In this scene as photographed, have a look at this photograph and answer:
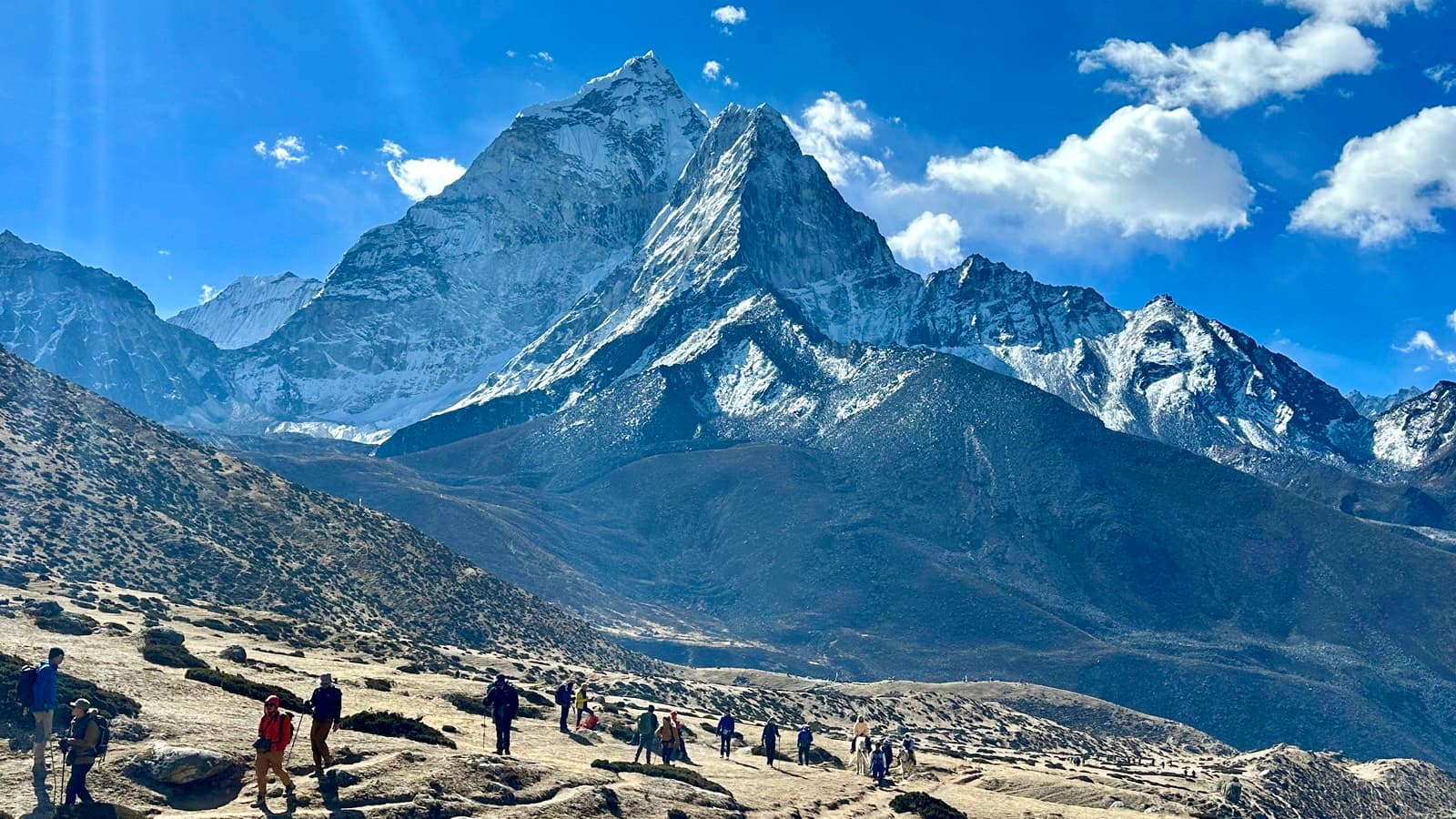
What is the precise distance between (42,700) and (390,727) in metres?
11.0

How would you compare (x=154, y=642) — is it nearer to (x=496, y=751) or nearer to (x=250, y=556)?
(x=496, y=751)

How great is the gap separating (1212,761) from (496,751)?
9110 centimetres

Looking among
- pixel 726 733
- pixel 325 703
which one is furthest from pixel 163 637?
pixel 325 703

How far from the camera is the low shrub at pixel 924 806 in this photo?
44875mm

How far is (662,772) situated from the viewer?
44938mm

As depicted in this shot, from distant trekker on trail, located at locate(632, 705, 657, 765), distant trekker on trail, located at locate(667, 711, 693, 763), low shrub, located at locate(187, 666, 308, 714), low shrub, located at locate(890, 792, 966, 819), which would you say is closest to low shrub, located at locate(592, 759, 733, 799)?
distant trekker on trail, located at locate(632, 705, 657, 765)

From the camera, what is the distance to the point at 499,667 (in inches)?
3590

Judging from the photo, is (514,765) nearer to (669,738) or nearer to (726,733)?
(669,738)

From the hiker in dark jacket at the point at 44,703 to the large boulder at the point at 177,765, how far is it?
222 centimetres

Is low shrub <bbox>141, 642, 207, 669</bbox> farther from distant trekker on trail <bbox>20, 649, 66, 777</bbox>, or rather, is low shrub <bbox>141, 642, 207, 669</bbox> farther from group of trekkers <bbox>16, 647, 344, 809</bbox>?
distant trekker on trail <bbox>20, 649, 66, 777</bbox>

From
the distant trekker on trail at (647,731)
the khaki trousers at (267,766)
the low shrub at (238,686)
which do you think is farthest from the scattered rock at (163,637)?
the khaki trousers at (267,766)

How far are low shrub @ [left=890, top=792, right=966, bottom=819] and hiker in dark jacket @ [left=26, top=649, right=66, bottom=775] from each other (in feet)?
87.3

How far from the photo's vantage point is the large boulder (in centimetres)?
3378

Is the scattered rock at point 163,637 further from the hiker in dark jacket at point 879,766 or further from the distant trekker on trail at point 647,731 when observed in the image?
the hiker in dark jacket at point 879,766
